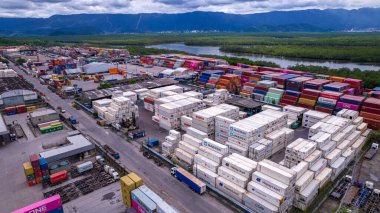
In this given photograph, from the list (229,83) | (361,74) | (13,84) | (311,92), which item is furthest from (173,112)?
(13,84)

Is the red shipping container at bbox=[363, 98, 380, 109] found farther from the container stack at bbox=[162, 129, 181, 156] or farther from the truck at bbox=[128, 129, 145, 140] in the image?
the truck at bbox=[128, 129, 145, 140]

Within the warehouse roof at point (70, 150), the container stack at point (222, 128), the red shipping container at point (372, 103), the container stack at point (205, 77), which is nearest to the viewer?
the warehouse roof at point (70, 150)

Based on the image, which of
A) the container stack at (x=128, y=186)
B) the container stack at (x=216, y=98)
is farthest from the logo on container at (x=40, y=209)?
the container stack at (x=216, y=98)

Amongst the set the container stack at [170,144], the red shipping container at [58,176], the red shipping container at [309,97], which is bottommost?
the red shipping container at [58,176]

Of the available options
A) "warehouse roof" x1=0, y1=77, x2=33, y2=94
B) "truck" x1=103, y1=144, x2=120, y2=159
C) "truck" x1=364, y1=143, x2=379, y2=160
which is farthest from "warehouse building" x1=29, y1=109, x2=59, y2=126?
"truck" x1=364, y1=143, x2=379, y2=160

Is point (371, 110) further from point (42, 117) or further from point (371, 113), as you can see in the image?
point (42, 117)

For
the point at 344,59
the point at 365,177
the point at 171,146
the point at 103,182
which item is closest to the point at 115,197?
the point at 103,182

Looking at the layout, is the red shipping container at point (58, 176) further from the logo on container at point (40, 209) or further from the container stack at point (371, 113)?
the container stack at point (371, 113)
